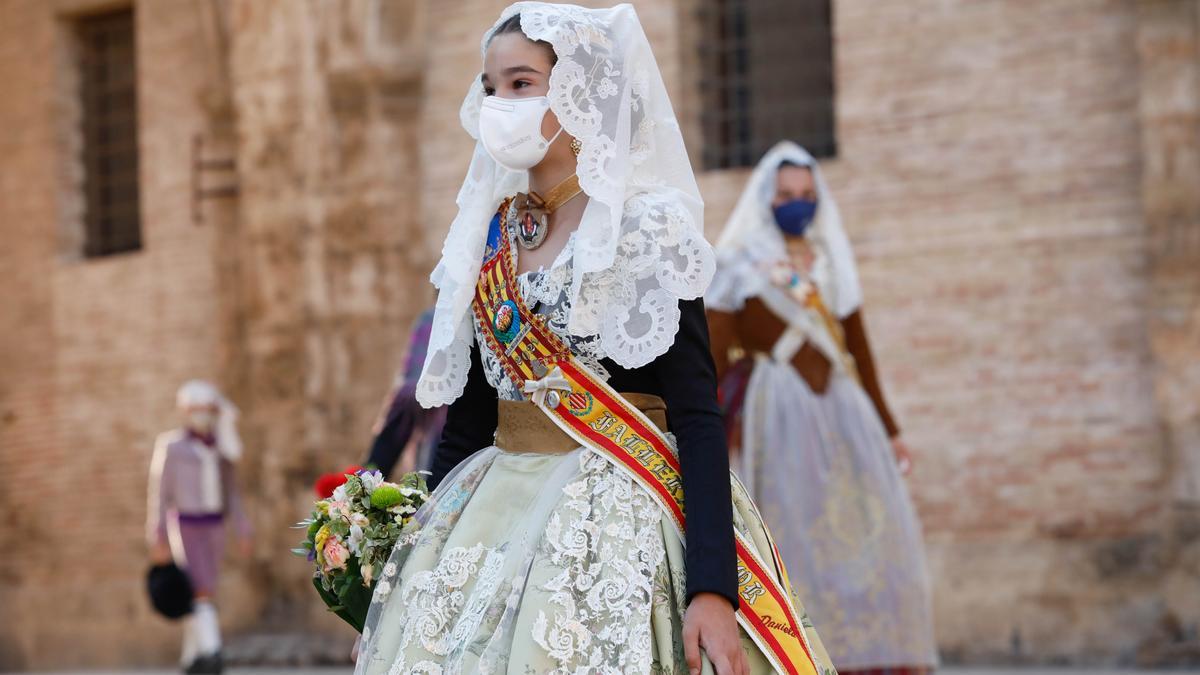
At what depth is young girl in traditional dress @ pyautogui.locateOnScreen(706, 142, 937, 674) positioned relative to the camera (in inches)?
269

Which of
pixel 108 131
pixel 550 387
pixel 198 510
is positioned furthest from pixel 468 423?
pixel 108 131

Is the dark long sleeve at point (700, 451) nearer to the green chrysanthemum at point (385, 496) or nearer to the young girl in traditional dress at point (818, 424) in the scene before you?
the green chrysanthemum at point (385, 496)

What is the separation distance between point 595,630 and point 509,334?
2.05 ft

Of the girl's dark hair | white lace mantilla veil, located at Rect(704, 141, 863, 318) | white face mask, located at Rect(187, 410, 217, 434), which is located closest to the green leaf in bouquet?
the girl's dark hair

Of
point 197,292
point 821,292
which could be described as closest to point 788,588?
point 821,292

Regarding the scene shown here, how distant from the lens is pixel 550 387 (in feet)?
11.9

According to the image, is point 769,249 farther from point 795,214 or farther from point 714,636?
point 714,636

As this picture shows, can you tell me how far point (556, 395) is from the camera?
361cm

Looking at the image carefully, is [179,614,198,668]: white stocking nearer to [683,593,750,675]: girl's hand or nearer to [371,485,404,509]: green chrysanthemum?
[371,485,404,509]: green chrysanthemum

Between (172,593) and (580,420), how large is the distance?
794 centimetres

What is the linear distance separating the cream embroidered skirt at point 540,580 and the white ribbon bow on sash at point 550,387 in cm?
10

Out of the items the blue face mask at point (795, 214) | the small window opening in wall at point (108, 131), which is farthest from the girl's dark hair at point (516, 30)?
the small window opening in wall at point (108, 131)

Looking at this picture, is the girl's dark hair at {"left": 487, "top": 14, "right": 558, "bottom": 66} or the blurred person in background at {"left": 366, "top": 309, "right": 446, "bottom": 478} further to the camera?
the blurred person in background at {"left": 366, "top": 309, "right": 446, "bottom": 478}

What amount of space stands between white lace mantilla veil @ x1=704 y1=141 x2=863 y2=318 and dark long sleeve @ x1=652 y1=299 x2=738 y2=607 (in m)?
3.61
